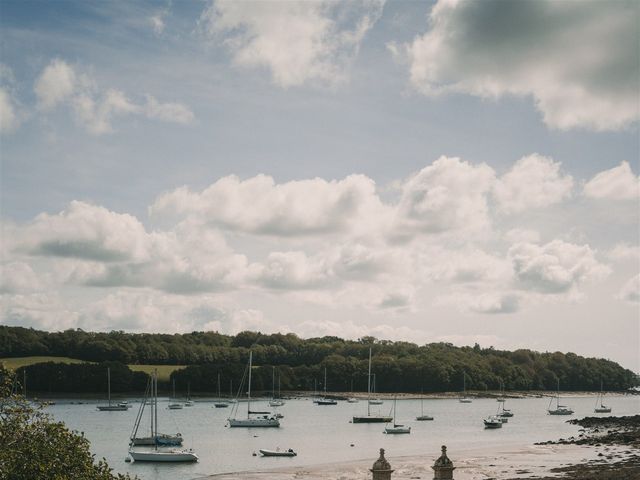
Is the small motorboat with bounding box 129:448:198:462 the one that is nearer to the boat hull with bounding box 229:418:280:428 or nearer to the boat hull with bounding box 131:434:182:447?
the boat hull with bounding box 131:434:182:447

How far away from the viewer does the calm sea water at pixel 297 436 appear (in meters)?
85.6

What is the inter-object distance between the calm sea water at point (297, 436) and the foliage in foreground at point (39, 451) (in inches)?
1828

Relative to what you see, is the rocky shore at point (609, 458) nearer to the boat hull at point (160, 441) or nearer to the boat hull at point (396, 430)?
the boat hull at point (396, 430)

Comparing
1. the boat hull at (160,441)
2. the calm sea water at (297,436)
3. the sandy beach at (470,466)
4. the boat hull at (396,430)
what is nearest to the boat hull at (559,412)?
the calm sea water at (297,436)

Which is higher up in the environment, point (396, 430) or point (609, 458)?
point (609, 458)

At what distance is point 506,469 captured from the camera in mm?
73188

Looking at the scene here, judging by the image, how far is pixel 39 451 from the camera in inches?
1113

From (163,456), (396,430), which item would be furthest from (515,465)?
(396,430)

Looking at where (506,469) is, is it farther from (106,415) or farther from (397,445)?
(106,415)

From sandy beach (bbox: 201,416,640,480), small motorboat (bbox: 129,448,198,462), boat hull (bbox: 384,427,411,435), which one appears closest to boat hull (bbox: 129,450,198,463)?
small motorboat (bbox: 129,448,198,462)

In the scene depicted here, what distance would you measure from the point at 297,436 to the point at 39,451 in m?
94.0

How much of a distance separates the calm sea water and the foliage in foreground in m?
46.4

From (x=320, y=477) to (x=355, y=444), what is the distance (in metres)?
37.4

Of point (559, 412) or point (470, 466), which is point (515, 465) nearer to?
point (470, 466)
